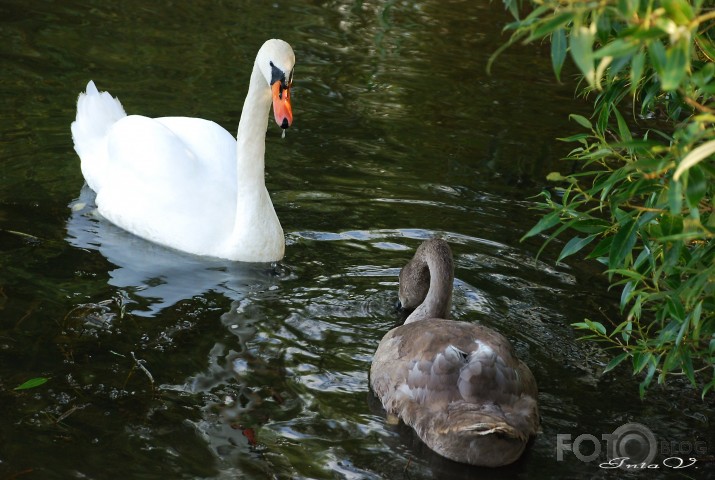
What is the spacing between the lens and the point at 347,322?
6.56m

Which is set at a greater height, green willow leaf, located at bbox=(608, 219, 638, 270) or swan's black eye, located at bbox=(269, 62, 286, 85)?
swan's black eye, located at bbox=(269, 62, 286, 85)

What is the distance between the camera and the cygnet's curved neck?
642 cm

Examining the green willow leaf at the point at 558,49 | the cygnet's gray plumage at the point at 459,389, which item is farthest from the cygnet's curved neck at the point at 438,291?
the green willow leaf at the point at 558,49

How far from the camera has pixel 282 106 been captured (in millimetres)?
6676

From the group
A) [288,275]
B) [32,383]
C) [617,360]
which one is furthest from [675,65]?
[288,275]

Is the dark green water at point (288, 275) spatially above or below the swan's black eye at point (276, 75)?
below

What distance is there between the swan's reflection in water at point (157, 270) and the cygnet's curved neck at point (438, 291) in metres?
1.16

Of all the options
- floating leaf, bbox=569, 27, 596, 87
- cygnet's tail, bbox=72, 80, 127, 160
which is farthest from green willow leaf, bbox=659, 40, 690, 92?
cygnet's tail, bbox=72, 80, 127, 160

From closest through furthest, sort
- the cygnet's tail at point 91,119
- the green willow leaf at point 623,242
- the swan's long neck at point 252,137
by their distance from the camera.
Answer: the green willow leaf at point 623,242, the swan's long neck at point 252,137, the cygnet's tail at point 91,119

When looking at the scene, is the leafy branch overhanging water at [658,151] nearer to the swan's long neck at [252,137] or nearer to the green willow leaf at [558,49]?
the green willow leaf at [558,49]

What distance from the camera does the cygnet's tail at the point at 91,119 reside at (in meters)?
8.59

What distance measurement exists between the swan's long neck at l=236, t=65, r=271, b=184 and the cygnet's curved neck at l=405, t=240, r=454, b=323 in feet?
5.10

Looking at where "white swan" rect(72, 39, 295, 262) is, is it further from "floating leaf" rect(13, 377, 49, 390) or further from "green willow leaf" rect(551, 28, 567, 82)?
"green willow leaf" rect(551, 28, 567, 82)

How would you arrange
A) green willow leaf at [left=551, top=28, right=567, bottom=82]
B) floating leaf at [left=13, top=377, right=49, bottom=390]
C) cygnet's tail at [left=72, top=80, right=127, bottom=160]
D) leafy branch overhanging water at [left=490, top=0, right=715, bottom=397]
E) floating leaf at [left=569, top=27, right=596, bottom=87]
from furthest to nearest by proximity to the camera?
cygnet's tail at [left=72, top=80, right=127, bottom=160] → floating leaf at [left=13, top=377, right=49, bottom=390] → green willow leaf at [left=551, top=28, right=567, bottom=82] → leafy branch overhanging water at [left=490, top=0, right=715, bottom=397] → floating leaf at [left=569, top=27, right=596, bottom=87]
